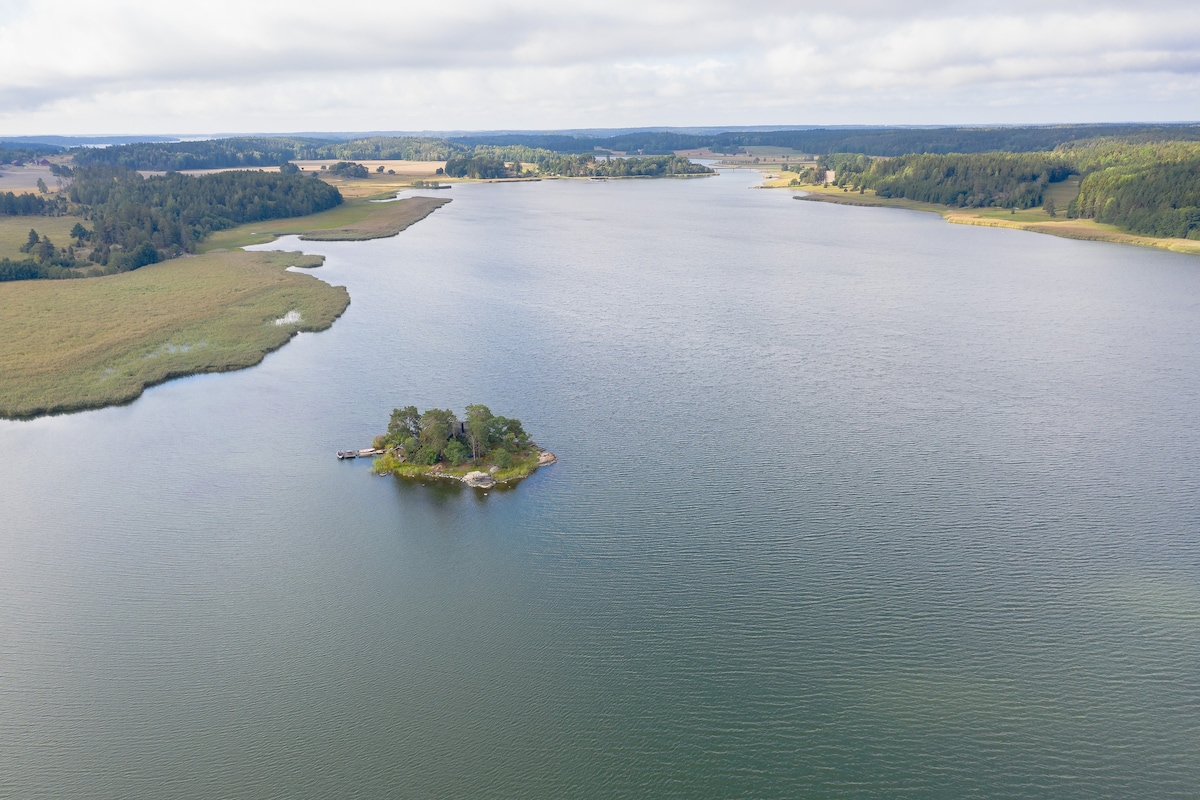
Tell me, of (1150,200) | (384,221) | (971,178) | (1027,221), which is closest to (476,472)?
(384,221)

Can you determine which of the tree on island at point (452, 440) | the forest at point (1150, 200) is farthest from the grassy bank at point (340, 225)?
the forest at point (1150, 200)

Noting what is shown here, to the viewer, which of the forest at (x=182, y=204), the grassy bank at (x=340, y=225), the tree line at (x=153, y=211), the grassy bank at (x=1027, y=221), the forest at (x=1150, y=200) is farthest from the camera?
the grassy bank at (x=340, y=225)

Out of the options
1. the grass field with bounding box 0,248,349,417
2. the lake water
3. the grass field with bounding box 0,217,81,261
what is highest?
the grass field with bounding box 0,217,81,261

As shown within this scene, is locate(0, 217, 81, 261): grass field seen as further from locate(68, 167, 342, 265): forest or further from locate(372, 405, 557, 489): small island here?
locate(372, 405, 557, 489): small island

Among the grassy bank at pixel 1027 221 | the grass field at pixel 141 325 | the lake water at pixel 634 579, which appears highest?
the grassy bank at pixel 1027 221

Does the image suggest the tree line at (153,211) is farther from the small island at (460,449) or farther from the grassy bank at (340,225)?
the small island at (460,449)

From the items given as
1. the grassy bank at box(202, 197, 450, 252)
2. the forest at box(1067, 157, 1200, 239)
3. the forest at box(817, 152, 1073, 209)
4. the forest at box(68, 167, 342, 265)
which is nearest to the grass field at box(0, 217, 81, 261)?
the grassy bank at box(202, 197, 450, 252)
